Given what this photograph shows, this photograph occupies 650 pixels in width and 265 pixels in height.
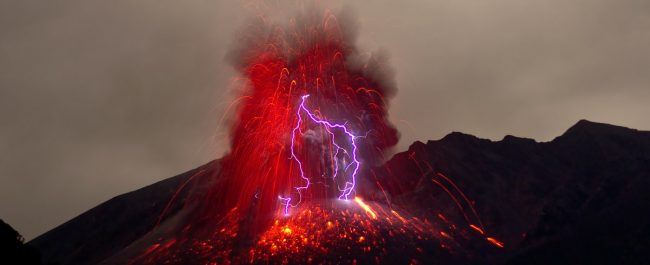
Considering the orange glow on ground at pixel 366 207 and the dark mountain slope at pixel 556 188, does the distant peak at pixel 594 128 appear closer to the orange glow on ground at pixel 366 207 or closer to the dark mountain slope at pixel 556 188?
the dark mountain slope at pixel 556 188

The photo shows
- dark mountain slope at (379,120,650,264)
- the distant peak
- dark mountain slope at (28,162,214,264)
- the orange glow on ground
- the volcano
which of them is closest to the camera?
the volcano

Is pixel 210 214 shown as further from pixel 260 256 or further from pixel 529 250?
pixel 529 250

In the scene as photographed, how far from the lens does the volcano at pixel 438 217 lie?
69.6 meters

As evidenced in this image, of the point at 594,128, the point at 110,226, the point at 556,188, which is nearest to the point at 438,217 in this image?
the point at 556,188

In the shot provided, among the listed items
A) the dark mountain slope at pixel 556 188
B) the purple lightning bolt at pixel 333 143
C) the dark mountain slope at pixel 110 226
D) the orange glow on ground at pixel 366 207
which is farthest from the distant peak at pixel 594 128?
the dark mountain slope at pixel 110 226

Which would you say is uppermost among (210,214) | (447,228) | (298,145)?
(298,145)

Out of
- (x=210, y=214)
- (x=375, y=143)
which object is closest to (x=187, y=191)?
(x=210, y=214)

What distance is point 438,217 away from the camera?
9769 centimetres

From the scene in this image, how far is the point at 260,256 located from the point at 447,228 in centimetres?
4084

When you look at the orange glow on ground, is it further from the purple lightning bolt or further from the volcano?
the purple lightning bolt

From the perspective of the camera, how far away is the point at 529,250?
281 feet

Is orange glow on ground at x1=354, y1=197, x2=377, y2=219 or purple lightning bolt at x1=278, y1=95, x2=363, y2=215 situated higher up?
purple lightning bolt at x1=278, y1=95, x2=363, y2=215

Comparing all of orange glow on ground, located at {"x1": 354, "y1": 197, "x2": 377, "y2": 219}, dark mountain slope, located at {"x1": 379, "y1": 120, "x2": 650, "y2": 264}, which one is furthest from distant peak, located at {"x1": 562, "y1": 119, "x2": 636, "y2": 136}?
orange glow on ground, located at {"x1": 354, "y1": 197, "x2": 377, "y2": 219}

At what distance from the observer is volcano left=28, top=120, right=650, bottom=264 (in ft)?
228
